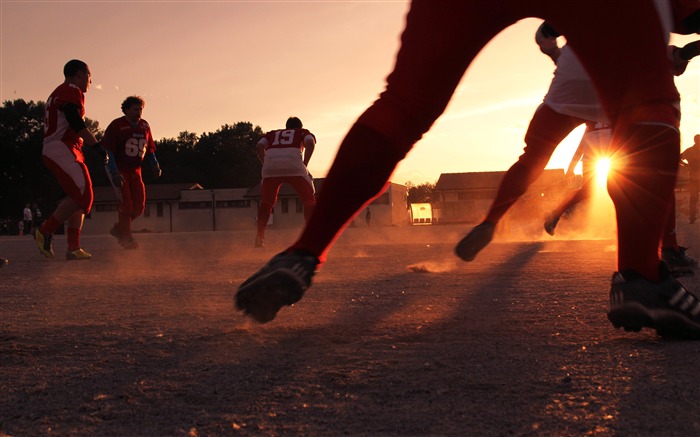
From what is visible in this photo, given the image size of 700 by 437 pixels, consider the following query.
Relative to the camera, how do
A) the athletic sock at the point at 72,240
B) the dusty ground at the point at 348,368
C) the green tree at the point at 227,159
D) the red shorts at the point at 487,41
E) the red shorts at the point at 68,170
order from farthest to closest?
1. the green tree at the point at 227,159
2. the athletic sock at the point at 72,240
3. the red shorts at the point at 68,170
4. the red shorts at the point at 487,41
5. the dusty ground at the point at 348,368

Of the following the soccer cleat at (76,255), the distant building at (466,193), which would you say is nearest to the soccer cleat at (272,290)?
the soccer cleat at (76,255)

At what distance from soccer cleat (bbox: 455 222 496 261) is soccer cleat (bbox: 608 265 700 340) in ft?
3.00

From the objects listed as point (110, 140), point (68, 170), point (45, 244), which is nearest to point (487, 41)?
point (68, 170)

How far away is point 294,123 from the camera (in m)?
10.2

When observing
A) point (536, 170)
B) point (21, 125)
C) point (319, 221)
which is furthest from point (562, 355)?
point (21, 125)

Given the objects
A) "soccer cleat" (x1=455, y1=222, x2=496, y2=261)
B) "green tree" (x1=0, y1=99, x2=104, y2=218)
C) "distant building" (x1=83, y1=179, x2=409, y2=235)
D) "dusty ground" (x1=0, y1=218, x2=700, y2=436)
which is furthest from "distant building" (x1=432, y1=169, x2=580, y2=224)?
"dusty ground" (x1=0, y1=218, x2=700, y2=436)

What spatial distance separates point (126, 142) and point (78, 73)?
5.22 ft

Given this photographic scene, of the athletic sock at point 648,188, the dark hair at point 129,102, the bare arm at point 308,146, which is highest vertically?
the dark hair at point 129,102

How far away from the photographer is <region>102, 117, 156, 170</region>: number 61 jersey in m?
9.22

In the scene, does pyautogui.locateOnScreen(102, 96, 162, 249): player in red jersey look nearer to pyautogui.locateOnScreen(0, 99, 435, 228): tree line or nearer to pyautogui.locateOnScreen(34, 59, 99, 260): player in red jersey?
pyautogui.locateOnScreen(34, 59, 99, 260): player in red jersey

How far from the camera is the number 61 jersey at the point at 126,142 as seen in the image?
30.2ft

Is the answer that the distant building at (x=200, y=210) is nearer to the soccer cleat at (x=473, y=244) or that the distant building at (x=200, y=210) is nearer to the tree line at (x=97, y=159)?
the tree line at (x=97, y=159)

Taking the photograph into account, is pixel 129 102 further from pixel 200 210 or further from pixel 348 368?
pixel 200 210

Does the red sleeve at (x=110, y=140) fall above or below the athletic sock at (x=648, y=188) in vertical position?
above
